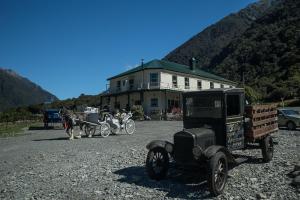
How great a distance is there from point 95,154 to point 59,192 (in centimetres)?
511

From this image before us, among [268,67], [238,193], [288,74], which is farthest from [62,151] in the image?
[268,67]

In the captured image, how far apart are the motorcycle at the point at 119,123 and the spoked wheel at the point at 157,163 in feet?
40.5

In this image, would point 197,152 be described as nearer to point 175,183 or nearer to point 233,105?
point 175,183

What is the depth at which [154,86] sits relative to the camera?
148 ft

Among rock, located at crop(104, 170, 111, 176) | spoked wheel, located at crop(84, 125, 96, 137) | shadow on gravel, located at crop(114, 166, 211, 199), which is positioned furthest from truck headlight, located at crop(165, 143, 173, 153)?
spoked wheel, located at crop(84, 125, 96, 137)

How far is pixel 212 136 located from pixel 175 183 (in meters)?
1.60

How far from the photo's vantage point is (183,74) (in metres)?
48.6

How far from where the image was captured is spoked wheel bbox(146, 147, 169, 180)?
8.81 metres

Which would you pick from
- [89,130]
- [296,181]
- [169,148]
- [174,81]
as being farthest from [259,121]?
[174,81]

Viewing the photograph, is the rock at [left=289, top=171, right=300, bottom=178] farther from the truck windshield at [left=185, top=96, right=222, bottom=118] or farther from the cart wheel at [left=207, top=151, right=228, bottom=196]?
the truck windshield at [left=185, top=96, right=222, bottom=118]

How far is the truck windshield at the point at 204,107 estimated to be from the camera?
9008 mm

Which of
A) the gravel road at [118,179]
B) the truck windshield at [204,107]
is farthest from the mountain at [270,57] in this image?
the truck windshield at [204,107]

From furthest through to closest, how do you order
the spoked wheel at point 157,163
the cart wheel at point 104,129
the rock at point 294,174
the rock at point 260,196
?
1. the cart wheel at point 104,129
2. the spoked wheel at point 157,163
3. the rock at point 294,174
4. the rock at point 260,196

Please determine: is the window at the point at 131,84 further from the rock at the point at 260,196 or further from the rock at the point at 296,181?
the rock at the point at 260,196
